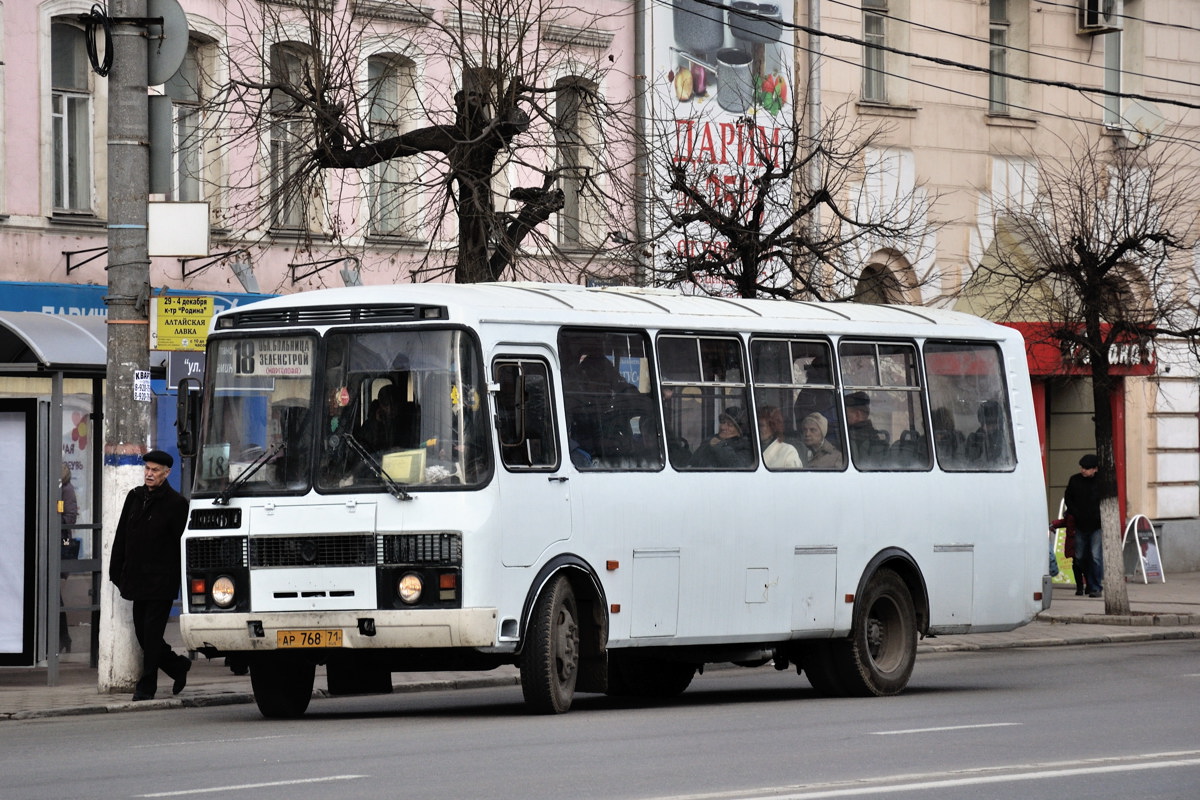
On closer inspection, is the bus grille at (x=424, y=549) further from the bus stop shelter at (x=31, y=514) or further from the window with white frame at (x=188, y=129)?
the window with white frame at (x=188, y=129)

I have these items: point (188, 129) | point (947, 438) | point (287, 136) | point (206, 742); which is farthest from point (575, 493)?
point (287, 136)

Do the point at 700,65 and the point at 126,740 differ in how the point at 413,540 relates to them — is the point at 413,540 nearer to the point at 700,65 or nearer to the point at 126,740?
the point at 126,740

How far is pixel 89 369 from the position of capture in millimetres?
19000

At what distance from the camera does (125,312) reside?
17828mm

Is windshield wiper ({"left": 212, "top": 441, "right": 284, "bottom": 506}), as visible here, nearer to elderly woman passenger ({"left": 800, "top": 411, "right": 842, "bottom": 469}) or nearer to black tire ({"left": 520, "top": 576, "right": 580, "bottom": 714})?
black tire ({"left": 520, "top": 576, "right": 580, "bottom": 714})

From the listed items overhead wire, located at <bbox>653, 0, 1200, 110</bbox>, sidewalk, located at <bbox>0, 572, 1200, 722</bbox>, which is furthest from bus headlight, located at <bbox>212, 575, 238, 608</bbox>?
overhead wire, located at <bbox>653, 0, 1200, 110</bbox>

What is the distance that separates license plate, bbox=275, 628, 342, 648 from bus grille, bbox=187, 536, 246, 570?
0.55 m

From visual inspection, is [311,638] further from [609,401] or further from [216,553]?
[609,401]

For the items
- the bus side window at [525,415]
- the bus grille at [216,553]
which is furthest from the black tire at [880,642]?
the bus grille at [216,553]

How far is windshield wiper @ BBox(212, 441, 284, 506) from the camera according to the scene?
14.6 meters

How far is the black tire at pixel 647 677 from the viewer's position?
1747 cm

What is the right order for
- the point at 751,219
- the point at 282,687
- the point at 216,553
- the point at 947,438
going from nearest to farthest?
the point at 216,553
the point at 282,687
the point at 947,438
the point at 751,219

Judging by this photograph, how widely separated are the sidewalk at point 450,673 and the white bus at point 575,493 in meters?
2.14

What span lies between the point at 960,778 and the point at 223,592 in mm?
5624
